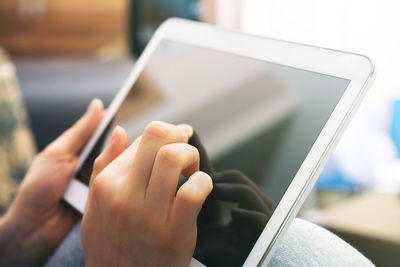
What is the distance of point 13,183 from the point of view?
1054mm

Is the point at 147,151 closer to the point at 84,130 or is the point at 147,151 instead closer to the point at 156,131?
the point at 156,131

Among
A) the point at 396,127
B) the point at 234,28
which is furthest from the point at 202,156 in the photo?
the point at 234,28

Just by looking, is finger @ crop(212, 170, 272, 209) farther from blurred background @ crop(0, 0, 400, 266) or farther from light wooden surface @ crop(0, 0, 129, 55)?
light wooden surface @ crop(0, 0, 129, 55)

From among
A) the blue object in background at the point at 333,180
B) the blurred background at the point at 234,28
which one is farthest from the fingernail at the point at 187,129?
the blue object in background at the point at 333,180

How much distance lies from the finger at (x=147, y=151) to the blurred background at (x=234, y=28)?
30cm

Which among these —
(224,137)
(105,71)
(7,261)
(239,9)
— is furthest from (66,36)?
(224,137)

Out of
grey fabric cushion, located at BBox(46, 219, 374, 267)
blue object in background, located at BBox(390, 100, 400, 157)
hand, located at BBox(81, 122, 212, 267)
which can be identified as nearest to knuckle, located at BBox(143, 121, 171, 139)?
hand, located at BBox(81, 122, 212, 267)

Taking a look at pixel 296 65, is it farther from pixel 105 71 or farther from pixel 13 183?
pixel 105 71

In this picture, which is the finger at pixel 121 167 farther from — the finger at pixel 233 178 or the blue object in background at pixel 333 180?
the blue object in background at pixel 333 180

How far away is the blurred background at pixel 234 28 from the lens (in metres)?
1.29

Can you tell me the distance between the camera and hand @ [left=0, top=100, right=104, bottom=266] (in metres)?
0.60

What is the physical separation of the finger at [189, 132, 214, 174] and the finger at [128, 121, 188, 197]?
46mm

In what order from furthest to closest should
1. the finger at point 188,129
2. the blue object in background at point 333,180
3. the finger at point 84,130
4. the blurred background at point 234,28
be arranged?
the blue object in background at point 333,180 < the blurred background at point 234,28 < the finger at point 84,130 < the finger at point 188,129

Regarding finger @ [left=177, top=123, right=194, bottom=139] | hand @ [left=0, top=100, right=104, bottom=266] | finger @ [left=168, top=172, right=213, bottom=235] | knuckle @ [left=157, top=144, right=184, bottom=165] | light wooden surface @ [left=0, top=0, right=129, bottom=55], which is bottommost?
light wooden surface @ [left=0, top=0, right=129, bottom=55]
